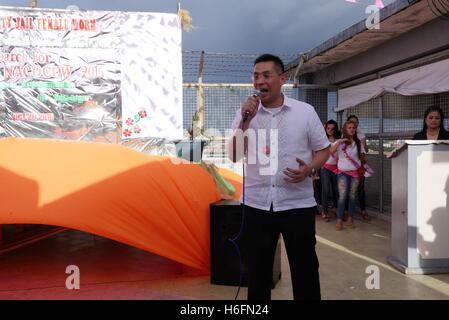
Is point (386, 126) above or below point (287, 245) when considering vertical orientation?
above

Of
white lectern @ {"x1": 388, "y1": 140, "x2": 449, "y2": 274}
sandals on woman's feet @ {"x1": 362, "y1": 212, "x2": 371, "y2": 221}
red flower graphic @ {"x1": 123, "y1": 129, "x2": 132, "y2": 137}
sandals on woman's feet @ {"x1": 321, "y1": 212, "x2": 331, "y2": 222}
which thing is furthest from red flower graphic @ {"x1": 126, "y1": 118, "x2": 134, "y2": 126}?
white lectern @ {"x1": 388, "y1": 140, "x2": 449, "y2": 274}

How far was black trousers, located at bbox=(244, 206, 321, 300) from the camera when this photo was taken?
2.22 m

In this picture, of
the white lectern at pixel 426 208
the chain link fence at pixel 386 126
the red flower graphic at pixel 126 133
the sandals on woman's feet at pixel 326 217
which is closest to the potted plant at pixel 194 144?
the red flower graphic at pixel 126 133

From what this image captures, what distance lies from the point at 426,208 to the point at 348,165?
202cm

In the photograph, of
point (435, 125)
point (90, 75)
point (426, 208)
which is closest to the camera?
point (426, 208)

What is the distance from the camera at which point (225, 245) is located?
3.63m

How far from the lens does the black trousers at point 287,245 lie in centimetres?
222

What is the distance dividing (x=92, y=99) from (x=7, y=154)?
13.1 ft

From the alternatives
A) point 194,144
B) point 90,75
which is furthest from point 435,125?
point 90,75

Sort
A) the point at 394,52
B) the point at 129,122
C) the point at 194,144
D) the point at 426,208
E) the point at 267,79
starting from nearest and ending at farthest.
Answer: the point at 267,79 < the point at 426,208 < the point at 394,52 < the point at 194,144 < the point at 129,122

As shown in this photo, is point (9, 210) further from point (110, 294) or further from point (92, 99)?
point (92, 99)

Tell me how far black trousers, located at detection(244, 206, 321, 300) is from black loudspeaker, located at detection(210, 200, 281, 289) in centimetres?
124

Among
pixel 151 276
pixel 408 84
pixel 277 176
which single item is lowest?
pixel 151 276

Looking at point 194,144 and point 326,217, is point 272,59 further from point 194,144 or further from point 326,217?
point 194,144
